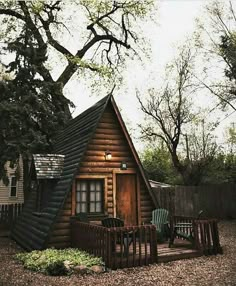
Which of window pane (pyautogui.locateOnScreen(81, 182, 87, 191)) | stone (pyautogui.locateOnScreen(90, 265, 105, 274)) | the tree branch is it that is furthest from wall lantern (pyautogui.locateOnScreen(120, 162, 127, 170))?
the tree branch

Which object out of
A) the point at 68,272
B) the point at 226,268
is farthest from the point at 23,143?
the point at 226,268

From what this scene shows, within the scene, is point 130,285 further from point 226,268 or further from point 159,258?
point 226,268

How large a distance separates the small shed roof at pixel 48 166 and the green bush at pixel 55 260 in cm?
272

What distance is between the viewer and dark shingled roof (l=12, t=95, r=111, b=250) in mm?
9078

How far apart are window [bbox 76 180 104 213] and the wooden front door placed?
664 millimetres

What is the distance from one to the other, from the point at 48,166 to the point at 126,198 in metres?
3.15

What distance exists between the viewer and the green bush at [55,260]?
6871mm

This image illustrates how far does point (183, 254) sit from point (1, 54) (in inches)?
560

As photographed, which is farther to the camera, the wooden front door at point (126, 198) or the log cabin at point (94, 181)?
the wooden front door at point (126, 198)

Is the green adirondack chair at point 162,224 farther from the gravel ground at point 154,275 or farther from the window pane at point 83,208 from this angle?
the window pane at point 83,208

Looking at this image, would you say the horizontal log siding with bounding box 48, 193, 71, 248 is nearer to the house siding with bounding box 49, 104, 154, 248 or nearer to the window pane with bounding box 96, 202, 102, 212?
the house siding with bounding box 49, 104, 154, 248

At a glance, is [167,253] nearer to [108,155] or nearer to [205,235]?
[205,235]

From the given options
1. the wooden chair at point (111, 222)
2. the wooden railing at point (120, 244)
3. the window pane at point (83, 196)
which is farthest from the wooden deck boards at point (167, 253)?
the window pane at point (83, 196)

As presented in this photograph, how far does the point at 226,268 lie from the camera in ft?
23.9
